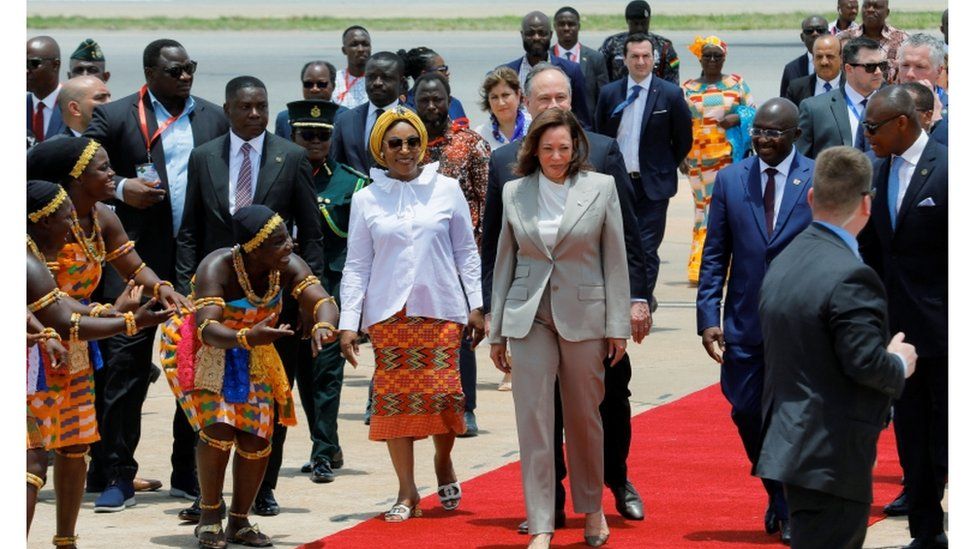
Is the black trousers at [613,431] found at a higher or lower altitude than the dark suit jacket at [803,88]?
lower

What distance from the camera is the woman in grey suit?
838 centimetres

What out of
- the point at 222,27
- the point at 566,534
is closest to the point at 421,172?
the point at 566,534

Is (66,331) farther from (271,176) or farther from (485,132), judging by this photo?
(485,132)

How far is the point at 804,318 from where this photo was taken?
6.20 metres

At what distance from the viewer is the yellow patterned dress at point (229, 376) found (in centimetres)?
842

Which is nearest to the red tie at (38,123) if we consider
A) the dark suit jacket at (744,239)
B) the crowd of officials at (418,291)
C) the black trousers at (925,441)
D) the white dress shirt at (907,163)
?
the crowd of officials at (418,291)

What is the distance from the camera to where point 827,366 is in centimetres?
621

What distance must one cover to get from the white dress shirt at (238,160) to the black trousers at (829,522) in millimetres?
4046

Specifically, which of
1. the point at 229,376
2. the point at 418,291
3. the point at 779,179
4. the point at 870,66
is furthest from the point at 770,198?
the point at 870,66

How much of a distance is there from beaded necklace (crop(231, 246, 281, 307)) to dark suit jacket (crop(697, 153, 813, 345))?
1.97 meters

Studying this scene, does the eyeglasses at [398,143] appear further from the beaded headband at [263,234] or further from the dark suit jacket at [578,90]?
the dark suit jacket at [578,90]

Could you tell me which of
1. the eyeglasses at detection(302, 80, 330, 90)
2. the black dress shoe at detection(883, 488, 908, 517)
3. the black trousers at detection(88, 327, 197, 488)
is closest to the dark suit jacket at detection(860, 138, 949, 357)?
the black dress shoe at detection(883, 488, 908, 517)

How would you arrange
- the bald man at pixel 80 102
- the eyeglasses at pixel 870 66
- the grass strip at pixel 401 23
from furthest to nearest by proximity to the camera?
the grass strip at pixel 401 23, the eyeglasses at pixel 870 66, the bald man at pixel 80 102

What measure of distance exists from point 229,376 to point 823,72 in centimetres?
700
